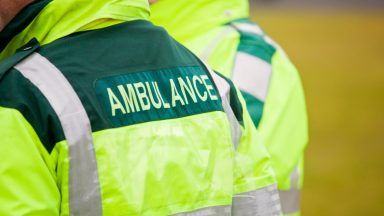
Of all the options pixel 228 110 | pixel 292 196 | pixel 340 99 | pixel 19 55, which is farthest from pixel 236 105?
pixel 340 99

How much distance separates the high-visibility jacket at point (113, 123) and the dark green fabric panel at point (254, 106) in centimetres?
91

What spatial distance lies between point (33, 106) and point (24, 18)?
276 millimetres

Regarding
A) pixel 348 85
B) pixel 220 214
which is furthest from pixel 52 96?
pixel 348 85

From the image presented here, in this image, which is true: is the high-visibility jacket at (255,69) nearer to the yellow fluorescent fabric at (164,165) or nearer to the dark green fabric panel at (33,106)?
the yellow fluorescent fabric at (164,165)

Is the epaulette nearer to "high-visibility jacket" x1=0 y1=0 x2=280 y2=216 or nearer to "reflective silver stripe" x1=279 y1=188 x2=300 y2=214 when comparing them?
"high-visibility jacket" x1=0 y1=0 x2=280 y2=216

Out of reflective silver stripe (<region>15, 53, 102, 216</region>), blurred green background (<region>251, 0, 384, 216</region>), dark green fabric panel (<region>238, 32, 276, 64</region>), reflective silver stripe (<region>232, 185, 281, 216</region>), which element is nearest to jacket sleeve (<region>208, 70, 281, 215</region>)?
reflective silver stripe (<region>232, 185, 281, 216</region>)

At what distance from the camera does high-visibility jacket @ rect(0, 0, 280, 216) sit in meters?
2.34

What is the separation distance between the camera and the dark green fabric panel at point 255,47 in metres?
3.97

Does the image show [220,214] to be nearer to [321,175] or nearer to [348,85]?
[321,175]

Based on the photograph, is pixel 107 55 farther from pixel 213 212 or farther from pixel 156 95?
pixel 213 212

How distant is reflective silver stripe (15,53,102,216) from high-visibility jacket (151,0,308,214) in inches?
52.8

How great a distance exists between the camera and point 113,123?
2.47 metres

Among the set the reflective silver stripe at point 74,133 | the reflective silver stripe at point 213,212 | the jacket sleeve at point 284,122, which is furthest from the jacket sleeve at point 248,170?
the jacket sleeve at point 284,122

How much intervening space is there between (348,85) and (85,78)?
428 inches
